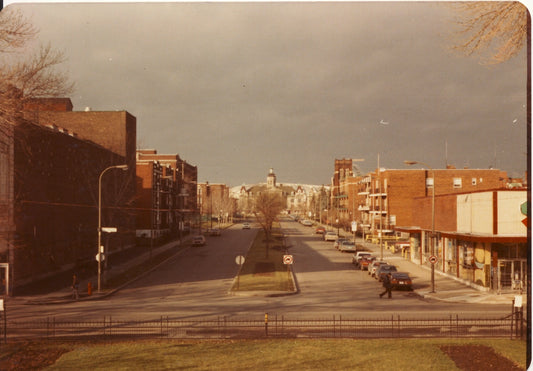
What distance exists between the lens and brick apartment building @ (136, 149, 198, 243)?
73062 millimetres

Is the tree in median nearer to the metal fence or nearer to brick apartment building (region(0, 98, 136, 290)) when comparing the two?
brick apartment building (region(0, 98, 136, 290))

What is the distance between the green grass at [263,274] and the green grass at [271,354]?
14454mm

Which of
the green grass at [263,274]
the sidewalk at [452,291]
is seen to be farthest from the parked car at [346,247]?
the sidewalk at [452,291]

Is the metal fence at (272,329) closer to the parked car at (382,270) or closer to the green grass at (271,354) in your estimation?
the green grass at (271,354)

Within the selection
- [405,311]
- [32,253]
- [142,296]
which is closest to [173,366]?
[405,311]

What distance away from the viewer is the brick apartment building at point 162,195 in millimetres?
73062

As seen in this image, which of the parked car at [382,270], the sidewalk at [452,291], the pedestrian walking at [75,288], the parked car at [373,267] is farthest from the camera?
the parked car at [373,267]

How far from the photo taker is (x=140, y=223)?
7412cm

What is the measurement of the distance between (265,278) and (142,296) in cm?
991

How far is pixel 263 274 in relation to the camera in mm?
39469

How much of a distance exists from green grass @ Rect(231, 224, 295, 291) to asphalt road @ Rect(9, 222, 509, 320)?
0.96 metres

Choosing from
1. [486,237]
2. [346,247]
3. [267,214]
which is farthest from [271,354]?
[267,214]

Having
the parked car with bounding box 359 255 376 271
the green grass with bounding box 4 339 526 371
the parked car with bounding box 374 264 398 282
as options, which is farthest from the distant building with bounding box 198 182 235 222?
the green grass with bounding box 4 339 526 371

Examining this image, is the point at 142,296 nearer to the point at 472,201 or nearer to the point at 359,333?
the point at 359,333
